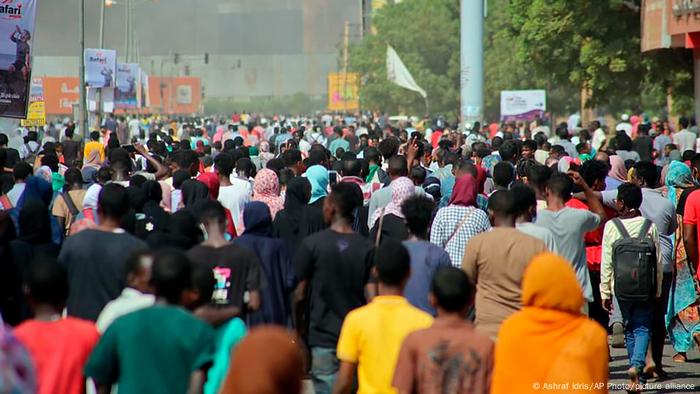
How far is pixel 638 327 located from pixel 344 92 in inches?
3716

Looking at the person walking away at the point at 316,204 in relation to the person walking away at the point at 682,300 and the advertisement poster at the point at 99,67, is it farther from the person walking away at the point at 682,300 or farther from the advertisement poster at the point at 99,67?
the advertisement poster at the point at 99,67

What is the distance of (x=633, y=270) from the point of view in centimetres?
917

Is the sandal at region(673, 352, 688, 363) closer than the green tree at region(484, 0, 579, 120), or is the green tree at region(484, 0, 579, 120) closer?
the sandal at region(673, 352, 688, 363)

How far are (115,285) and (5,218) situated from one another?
97cm

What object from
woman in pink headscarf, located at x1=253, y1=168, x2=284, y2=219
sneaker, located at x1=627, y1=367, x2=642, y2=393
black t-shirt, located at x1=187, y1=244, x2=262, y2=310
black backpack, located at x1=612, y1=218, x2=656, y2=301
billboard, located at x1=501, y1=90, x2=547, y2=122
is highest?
billboard, located at x1=501, y1=90, x2=547, y2=122

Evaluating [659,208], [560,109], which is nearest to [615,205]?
[659,208]

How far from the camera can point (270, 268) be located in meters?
7.78

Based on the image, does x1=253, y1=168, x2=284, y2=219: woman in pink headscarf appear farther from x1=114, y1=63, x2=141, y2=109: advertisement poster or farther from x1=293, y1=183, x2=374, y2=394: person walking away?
x1=114, y1=63, x2=141, y2=109: advertisement poster

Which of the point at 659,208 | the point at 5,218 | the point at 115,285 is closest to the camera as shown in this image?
the point at 115,285

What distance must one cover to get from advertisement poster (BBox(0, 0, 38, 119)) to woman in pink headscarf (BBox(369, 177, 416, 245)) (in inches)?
322

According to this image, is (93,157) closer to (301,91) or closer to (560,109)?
(560,109)

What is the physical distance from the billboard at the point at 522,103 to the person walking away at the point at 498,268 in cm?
2770

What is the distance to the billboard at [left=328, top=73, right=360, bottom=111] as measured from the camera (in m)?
103

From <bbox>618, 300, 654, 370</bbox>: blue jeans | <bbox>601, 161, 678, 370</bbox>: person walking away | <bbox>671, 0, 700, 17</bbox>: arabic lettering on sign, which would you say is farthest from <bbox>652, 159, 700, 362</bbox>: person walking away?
<bbox>671, 0, 700, 17</bbox>: arabic lettering on sign
